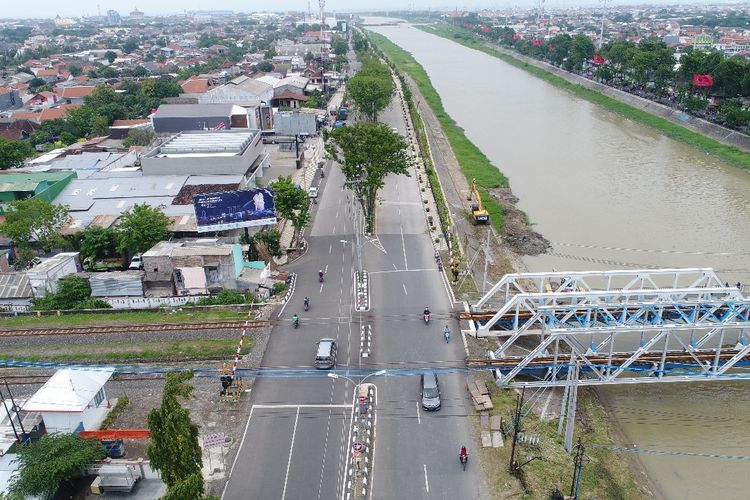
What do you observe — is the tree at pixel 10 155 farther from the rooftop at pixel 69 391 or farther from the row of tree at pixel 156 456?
the row of tree at pixel 156 456

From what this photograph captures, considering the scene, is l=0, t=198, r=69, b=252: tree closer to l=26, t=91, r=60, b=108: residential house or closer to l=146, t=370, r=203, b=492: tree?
l=146, t=370, r=203, b=492: tree

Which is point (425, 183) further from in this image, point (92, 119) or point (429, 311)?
point (92, 119)

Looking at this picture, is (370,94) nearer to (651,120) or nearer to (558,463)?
(651,120)

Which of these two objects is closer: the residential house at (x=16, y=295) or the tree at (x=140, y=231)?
the residential house at (x=16, y=295)

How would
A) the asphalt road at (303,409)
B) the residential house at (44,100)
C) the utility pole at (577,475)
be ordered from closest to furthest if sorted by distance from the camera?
the utility pole at (577,475)
the asphalt road at (303,409)
the residential house at (44,100)

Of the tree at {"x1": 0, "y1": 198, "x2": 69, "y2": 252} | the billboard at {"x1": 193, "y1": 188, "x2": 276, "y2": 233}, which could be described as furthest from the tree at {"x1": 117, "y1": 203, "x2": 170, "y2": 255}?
the tree at {"x1": 0, "y1": 198, "x2": 69, "y2": 252}

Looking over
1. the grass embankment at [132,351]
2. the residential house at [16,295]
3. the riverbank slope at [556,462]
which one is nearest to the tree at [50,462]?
the grass embankment at [132,351]
